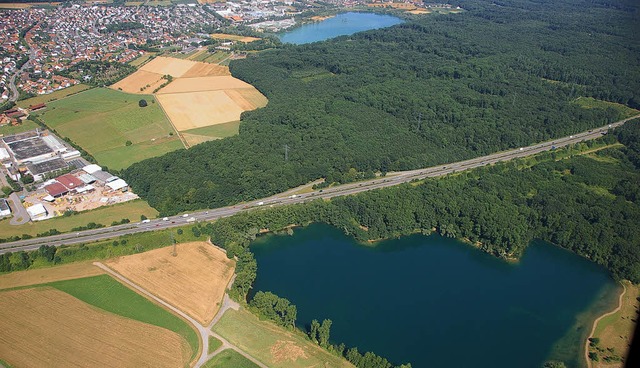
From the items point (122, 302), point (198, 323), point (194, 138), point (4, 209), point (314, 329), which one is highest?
point (4, 209)

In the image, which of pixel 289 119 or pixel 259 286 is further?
pixel 289 119

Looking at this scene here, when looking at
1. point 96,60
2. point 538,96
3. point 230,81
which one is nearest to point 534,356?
point 538,96

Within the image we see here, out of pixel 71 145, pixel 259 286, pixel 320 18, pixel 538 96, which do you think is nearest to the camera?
pixel 259 286

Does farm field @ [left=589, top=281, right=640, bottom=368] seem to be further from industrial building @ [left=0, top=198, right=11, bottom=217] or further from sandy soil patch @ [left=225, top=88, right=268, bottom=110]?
sandy soil patch @ [left=225, top=88, right=268, bottom=110]

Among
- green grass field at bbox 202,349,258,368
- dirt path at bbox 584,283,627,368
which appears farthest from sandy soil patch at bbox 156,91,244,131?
dirt path at bbox 584,283,627,368

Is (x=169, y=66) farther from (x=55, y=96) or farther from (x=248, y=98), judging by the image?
(x=248, y=98)

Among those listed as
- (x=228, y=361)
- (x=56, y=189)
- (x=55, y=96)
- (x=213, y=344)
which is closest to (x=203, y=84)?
(x=55, y=96)

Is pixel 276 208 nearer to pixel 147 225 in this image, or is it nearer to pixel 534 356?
pixel 147 225
